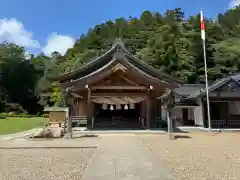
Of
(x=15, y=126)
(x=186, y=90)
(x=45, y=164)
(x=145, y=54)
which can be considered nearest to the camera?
(x=45, y=164)

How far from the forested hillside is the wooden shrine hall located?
18990 mm

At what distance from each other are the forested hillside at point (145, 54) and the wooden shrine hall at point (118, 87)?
1899cm

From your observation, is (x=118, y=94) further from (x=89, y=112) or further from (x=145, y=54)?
(x=145, y=54)

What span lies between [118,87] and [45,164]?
12.2 metres

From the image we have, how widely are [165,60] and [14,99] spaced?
1285 inches

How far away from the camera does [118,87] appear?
20109 mm

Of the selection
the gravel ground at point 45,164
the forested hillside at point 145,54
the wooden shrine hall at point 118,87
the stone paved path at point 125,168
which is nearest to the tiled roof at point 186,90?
the wooden shrine hall at point 118,87

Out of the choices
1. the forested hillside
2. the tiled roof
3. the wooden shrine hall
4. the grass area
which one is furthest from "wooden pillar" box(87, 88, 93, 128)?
the forested hillside

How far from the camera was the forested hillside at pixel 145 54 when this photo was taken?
49.8 metres

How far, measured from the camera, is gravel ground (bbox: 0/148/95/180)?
6836 millimetres

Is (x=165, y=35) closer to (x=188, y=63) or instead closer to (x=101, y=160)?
(x=188, y=63)

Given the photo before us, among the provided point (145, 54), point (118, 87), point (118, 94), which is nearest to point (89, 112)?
point (118, 94)

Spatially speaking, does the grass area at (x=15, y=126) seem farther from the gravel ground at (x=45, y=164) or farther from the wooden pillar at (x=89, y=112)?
the gravel ground at (x=45, y=164)

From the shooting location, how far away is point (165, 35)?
177 feet
